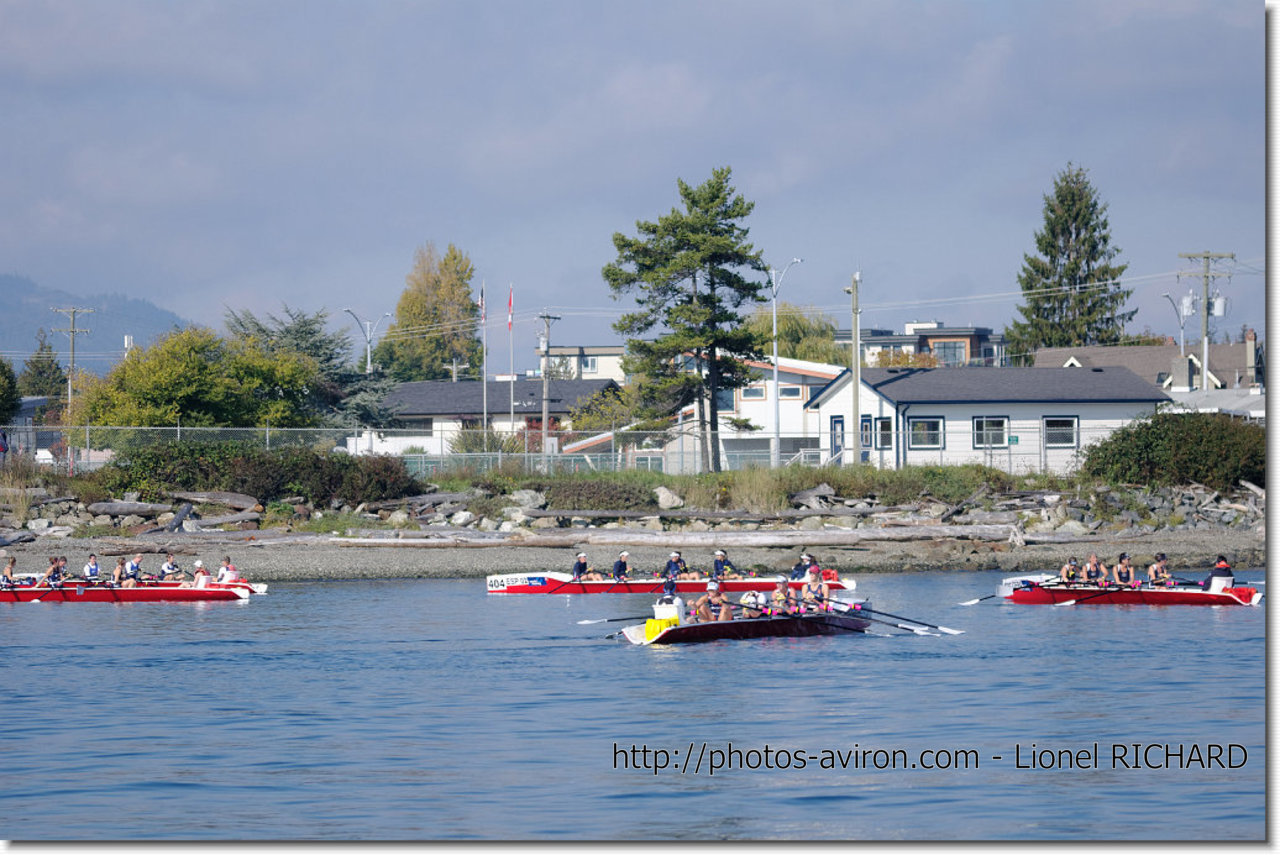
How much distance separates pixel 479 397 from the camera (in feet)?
265

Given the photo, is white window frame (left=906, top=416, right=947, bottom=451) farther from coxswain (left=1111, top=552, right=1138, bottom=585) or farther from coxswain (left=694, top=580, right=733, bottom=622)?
coxswain (left=694, top=580, right=733, bottom=622)

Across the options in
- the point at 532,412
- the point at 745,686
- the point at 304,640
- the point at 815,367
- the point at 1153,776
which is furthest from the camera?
the point at 532,412

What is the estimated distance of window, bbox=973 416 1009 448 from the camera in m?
54.4

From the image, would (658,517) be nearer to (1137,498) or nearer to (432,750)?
(1137,498)

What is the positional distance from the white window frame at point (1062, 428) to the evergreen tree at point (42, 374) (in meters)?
75.0

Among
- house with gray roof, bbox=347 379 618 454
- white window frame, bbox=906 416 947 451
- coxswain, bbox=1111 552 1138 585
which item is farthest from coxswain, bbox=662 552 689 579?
house with gray roof, bbox=347 379 618 454

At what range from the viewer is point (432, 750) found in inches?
760

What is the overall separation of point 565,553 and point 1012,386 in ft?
73.8

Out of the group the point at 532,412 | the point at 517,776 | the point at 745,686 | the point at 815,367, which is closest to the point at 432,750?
the point at 517,776

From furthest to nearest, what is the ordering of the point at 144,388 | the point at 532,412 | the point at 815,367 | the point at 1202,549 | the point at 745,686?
the point at 532,412, the point at 815,367, the point at 144,388, the point at 1202,549, the point at 745,686

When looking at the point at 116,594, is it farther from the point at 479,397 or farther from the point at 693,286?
the point at 479,397

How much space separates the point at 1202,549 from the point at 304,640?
2793 cm

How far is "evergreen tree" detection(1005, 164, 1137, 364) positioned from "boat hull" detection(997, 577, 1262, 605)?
53.9 metres

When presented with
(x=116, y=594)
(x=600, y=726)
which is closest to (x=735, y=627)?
(x=600, y=726)
